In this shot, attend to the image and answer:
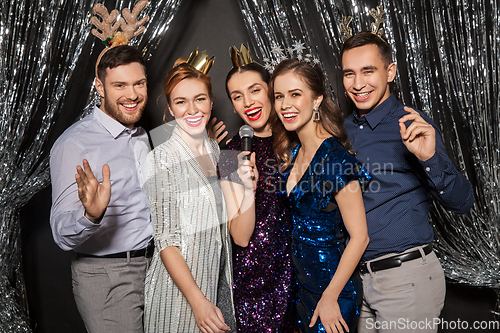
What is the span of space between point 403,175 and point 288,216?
0.63m

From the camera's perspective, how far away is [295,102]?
5.93ft

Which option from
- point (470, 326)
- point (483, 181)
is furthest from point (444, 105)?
point (470, 326)

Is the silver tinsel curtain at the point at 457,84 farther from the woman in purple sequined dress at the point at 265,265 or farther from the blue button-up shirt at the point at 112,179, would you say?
the blue button-up shirt at the point at 112,179

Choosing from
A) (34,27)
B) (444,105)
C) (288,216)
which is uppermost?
(34,27)

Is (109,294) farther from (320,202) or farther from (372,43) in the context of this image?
(372,43)

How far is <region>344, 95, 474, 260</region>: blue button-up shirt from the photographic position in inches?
72.3

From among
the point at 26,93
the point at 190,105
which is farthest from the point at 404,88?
the point at 26,93

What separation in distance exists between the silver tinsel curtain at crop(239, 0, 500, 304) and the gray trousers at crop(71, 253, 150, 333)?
1762 millimetres

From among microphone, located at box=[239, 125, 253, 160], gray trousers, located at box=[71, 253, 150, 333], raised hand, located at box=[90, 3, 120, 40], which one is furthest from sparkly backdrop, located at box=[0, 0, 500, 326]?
microphone, located at box=[239, 125, 253, 160]

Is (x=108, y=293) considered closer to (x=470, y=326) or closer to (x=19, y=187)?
(x=19, y=187)

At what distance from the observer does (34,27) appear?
2227 mm

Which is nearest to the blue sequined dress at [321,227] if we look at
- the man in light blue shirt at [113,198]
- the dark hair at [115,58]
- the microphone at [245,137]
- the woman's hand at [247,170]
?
the woman's hand at [247,170]

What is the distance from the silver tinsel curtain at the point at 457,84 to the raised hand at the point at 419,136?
79cm

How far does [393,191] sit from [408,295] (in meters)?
0.52
